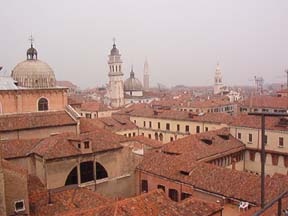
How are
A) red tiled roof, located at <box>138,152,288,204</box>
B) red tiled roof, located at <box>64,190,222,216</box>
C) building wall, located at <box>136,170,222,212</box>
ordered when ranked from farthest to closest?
building wall, located at <box>136,170,222,212</box> → red tiled roof, located at <box>138,152,288,204</box> → red tiled roof, located at <box>64,190,222,216</box>

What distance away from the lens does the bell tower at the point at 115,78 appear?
6650 cm

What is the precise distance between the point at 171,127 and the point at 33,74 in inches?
829

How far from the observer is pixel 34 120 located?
2303cm

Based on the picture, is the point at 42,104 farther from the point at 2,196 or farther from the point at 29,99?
the point at 2,196

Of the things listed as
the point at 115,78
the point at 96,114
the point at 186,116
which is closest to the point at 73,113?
the point at 186,116

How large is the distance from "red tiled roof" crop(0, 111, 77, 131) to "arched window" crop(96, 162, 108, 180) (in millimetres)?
4559

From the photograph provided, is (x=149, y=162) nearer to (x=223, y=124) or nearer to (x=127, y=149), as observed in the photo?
(x=127, y=149)

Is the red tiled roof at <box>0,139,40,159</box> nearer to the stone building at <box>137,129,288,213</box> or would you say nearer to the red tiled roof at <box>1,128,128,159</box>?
the red tiled roof at <box>1,128,128,159</box>

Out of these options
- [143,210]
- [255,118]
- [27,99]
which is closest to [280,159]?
[255,118]

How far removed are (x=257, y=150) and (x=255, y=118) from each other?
341 centimetres

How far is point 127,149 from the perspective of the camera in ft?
73.9

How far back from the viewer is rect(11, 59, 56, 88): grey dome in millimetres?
25500

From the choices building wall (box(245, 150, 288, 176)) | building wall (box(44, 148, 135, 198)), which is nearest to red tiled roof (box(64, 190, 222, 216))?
building wall (box(44, 148, 135, 198))

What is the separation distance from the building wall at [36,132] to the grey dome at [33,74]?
3907 mm
